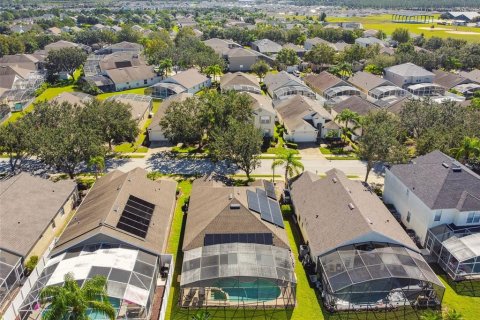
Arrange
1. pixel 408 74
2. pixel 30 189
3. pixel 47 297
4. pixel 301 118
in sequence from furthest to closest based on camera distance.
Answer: pixel 408 74
pixel 301 118
pixel 30 189
pixel 47 297

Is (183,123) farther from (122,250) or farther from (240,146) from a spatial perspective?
(122,250)

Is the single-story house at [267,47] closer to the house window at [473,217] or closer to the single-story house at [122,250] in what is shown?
the single-story house at [122,250]

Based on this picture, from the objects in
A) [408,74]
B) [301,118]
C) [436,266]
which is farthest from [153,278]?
[408,74]

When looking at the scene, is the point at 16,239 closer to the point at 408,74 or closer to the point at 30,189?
the point at 30,189

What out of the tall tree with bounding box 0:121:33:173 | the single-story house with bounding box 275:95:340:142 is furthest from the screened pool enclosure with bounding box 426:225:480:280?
the tall tree with bounding box 0:121:33:173

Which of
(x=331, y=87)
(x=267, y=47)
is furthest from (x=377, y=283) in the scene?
(x=267, y=47)

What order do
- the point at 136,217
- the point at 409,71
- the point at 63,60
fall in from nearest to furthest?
the point at 136,217, the point at 409,71, the point at 63,60
